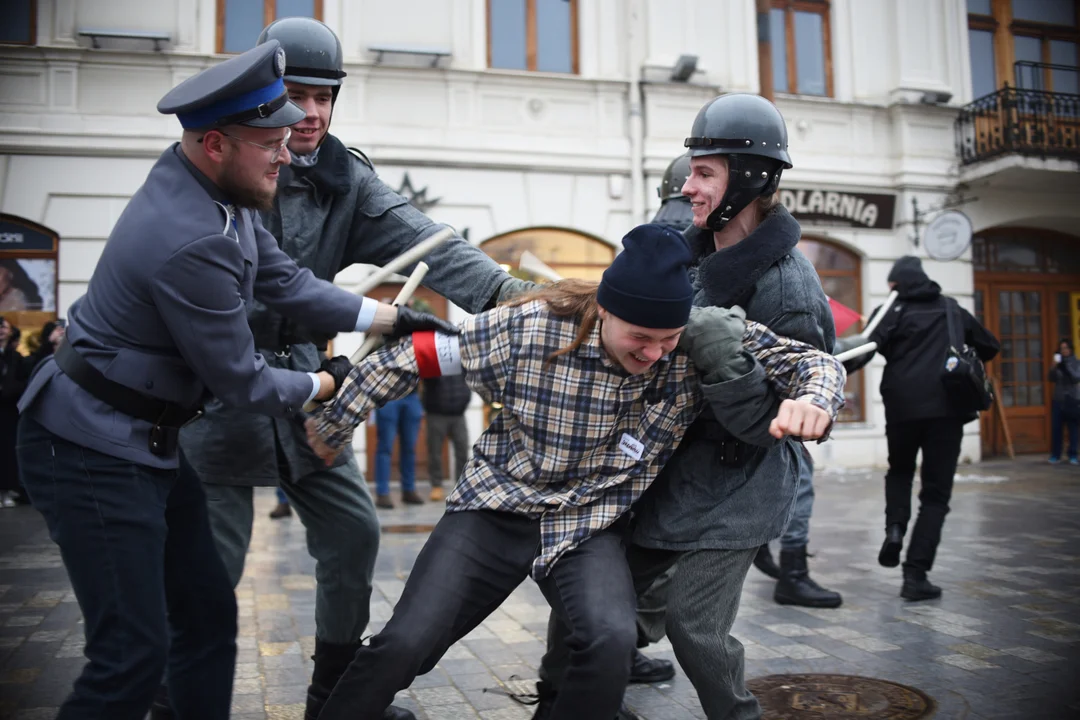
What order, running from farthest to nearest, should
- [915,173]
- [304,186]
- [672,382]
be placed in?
1. [915,173]
2. [304,186]
3. [672,382]

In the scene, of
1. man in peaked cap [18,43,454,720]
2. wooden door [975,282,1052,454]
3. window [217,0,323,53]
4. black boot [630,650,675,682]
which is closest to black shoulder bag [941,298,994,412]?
black boot [630,650,675,682]

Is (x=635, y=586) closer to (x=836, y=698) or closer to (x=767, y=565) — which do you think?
(x=836, y=698)

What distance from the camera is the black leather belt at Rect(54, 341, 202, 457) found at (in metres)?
2.36

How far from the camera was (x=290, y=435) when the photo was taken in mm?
3115

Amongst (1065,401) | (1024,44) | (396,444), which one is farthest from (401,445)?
(1024,44)

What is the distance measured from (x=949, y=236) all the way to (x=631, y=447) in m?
10.9

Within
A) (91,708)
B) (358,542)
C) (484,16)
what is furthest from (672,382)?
(484,16)

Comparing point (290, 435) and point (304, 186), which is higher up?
point (304, 186)

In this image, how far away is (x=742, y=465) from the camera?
2.78m

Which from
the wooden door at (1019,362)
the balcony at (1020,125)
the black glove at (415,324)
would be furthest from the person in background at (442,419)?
the wooden door at (1019,362)

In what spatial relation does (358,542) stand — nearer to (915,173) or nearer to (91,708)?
(91,708)

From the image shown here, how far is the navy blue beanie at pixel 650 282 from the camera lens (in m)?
2.49

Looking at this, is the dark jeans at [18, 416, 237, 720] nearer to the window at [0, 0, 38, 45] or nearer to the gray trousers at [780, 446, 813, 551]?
the gray trousers at [780, 446, 813, 551]

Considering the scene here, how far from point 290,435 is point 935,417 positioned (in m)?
3.93
